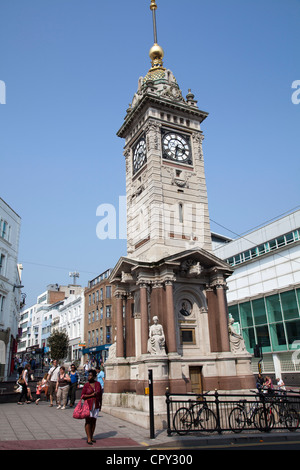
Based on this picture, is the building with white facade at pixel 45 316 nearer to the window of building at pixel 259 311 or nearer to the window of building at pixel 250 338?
the window of building at pixel 250 338

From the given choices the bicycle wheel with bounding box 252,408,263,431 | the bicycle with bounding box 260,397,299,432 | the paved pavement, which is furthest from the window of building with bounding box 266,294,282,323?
the paved pavement

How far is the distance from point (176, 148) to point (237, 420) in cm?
1511

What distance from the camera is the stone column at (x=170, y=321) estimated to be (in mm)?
16492

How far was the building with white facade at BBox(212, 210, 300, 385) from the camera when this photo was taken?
34594 millimetres

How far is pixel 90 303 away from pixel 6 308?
86.2ft

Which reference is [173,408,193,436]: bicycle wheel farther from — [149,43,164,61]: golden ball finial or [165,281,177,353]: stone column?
[149,43,164,61]: golden ball finial

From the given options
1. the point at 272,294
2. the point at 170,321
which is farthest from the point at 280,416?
the point at 272,294

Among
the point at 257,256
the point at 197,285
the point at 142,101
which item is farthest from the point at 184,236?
the point at 257,256

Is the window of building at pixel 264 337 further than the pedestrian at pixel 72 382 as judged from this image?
Yes

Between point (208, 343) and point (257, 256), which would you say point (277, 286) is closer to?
point (257, 256)

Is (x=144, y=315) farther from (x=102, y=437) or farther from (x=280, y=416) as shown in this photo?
(x=280, y=416)

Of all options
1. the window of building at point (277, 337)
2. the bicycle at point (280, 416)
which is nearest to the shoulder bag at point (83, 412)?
the bicycle at point (280, 416)

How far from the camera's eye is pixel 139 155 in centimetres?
2283

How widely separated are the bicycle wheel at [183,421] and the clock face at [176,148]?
543 inches
